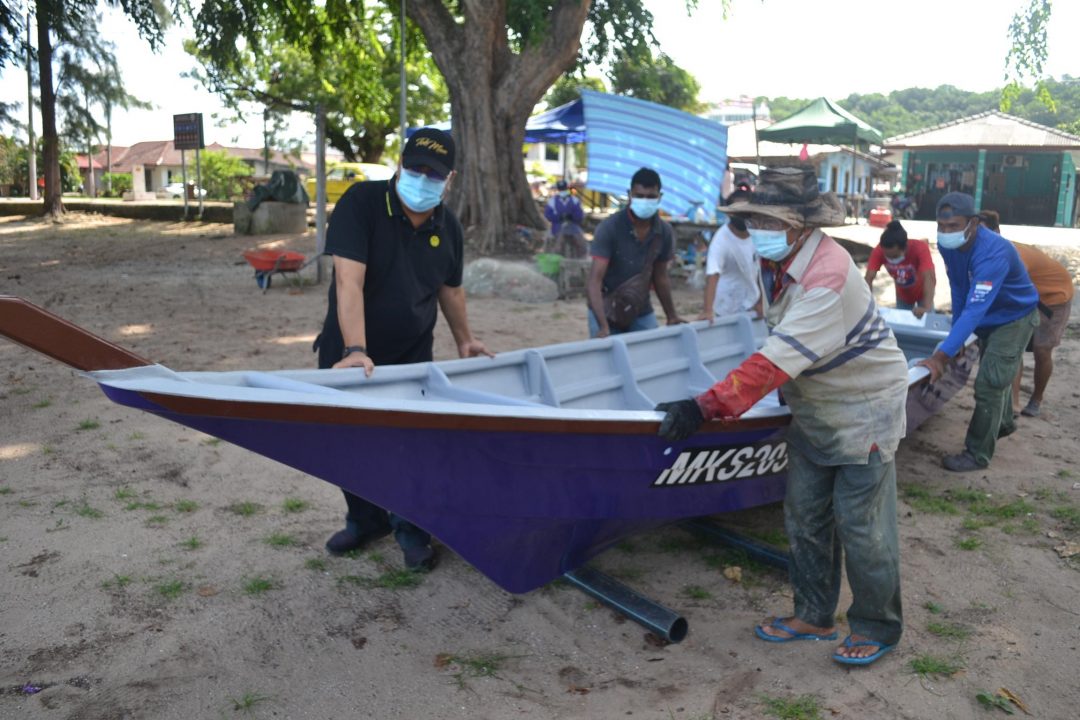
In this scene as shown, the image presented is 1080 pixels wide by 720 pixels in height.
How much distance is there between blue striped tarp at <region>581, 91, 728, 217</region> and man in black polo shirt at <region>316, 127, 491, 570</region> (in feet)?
25.0

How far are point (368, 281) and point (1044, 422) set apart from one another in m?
5.42

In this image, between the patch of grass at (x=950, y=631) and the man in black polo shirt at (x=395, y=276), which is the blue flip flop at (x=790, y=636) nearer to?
the patch of grass at (x=950, y=631)

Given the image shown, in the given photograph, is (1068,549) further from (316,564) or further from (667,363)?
(316,564)

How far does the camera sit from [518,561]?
346 centimetres

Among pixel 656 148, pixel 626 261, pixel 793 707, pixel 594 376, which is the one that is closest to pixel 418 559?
pixel 594 376

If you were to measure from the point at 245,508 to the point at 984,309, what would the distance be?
402cm

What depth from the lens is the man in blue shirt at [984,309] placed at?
481 cm

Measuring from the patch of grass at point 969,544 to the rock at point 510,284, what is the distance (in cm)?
758

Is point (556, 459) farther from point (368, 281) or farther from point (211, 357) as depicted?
point (211, 357)

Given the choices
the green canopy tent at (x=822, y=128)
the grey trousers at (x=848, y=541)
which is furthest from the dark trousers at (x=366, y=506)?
the green canopy tent at (x=822, y=128)

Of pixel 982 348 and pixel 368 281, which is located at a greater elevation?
pixel 368 281

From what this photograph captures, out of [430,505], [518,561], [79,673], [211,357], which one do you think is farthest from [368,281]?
[211,357]

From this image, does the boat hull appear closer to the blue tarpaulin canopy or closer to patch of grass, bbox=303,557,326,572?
patch of grass, bbox=303,557,326,572

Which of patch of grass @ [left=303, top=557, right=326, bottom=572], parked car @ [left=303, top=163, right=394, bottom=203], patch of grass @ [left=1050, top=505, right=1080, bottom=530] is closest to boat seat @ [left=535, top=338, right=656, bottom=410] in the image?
patch of grass @ [left=303, top=557, right=326, bottom=572]
